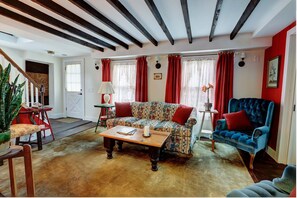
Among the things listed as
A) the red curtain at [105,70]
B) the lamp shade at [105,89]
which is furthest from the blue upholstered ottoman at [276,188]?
the red curtain at [105,70]

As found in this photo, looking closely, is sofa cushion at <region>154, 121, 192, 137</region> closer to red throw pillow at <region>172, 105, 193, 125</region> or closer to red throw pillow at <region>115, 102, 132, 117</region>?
red throw pillow at <region>172, 105, 193, 125</region>

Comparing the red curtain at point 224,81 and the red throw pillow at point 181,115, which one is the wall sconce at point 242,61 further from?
the red throw pillow at point 181,115

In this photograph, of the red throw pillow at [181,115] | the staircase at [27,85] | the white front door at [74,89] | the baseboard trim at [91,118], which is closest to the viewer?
the staircase at [27,85]

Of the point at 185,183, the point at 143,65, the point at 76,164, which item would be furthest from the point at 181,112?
the point at 76,164

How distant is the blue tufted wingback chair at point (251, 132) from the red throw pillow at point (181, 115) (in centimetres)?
60

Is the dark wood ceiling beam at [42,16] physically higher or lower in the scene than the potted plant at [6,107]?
higher

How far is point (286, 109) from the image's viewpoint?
244cm

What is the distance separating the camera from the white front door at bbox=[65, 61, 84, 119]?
5332 millimetres

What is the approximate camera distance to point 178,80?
3.91 meters

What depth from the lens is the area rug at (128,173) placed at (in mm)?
1780

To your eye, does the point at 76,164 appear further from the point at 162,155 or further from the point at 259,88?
the point at 259,88

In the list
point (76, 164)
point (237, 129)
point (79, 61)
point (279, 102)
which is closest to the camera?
point (76, 164)

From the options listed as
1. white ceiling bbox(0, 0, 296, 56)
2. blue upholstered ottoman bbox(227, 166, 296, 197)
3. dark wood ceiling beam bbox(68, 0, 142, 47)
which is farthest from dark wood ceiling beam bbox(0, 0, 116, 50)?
blue upholstered ottoman bbox(227, 166, 296, 197)

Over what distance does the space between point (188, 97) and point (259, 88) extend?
1.56 metres
